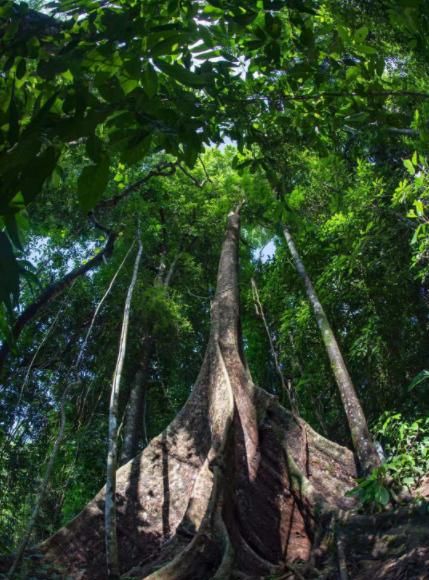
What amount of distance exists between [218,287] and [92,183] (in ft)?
25.9

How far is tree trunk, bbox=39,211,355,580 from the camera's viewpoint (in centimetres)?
461

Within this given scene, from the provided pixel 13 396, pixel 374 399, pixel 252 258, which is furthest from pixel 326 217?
pixel 13 396

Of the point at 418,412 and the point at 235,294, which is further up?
the point at 235,294

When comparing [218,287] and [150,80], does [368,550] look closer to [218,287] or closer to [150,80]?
[150,80]

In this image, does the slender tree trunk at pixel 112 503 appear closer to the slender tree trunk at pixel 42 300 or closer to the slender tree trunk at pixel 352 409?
the slender tree trunk at pixel 42 300

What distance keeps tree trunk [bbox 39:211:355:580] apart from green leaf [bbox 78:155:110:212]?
12.7ft

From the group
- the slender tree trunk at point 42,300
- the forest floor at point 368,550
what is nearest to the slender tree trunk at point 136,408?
the forest floor at point 368,550

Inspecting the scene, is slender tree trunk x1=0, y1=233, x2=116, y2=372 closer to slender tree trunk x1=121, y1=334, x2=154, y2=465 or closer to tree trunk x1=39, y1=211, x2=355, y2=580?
tree trunk x1=39, y1=211, x2=355, y2=580

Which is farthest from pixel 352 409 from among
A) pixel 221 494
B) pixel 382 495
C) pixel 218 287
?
pixel 218 287

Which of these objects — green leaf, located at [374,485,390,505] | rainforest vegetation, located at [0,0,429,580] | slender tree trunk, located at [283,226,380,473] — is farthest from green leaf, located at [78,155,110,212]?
slender tree trunk, located at [283,226,380,473]

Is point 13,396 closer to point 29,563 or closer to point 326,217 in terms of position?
point 29,563

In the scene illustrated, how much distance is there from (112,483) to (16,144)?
4750 mm

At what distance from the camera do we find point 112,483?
16.8ft

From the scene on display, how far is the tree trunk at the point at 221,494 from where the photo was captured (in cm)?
461
